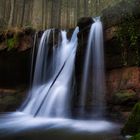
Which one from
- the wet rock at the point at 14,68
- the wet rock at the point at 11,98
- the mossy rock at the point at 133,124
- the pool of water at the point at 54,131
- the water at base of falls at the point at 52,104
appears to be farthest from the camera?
the wet rock at the point at 14,68

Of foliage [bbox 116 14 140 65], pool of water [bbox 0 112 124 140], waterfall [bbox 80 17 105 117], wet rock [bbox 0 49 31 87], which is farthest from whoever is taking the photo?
wet rock [bbox 0 49 31 87]

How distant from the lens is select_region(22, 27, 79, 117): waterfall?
10.1 m

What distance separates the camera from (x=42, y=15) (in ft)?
92.6

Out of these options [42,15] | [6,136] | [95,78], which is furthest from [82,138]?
[42,15]

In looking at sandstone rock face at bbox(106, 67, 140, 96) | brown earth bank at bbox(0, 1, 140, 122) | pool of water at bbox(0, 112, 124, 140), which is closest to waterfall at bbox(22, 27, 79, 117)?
brown earth bank at bbox(0, 1, 140, 122)

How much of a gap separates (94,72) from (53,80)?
2.29 m

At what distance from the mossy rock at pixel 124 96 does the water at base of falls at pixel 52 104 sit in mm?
919

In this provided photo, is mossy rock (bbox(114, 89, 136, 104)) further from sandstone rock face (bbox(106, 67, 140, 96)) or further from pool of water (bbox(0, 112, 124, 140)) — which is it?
pool of water (bbox(0, 112, 124, 140))

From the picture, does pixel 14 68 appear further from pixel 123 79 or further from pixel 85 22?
pixel 123 79

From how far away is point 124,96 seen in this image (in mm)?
8992

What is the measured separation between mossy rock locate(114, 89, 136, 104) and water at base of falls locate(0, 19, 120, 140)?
92 cm

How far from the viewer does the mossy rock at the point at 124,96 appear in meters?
8.91

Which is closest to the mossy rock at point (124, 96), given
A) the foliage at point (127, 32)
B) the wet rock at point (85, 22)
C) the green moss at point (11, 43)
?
the foliage at point (127, 32)

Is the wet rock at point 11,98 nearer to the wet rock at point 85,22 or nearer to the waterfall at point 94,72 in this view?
the waterfall at point 94,72
